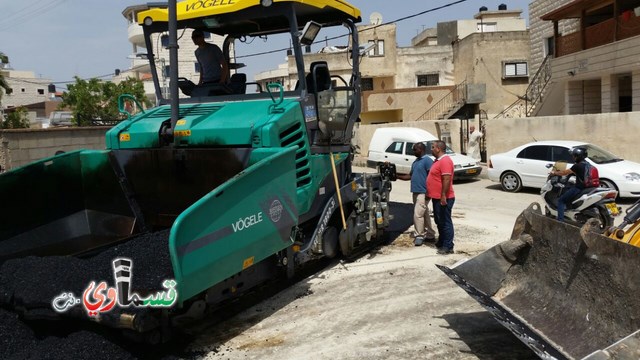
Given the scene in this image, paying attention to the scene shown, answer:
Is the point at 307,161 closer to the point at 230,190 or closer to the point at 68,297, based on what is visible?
the point at 230,190

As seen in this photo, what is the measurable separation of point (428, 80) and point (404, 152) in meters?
19.6

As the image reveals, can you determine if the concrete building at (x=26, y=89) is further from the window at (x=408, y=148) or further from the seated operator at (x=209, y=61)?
the seated operator at (x=209, y=61)

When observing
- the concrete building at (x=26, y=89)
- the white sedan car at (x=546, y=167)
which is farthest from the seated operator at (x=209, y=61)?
the concrete building at (x=26, y=89)

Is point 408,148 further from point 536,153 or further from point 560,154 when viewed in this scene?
point 560,154

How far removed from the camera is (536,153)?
558 inches

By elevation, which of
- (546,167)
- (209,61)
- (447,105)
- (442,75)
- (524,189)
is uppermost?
(442,75)

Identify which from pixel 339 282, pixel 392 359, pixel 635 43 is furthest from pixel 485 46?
pixel 392 359

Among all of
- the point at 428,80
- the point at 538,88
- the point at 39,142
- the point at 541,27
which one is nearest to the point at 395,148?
the point at 39,142

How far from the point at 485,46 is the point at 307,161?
27.6 m

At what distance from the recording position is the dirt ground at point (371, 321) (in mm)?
4730

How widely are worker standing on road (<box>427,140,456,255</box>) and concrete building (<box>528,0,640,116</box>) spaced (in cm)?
1261

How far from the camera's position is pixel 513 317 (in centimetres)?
433

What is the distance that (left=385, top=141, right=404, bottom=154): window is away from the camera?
58.9ft

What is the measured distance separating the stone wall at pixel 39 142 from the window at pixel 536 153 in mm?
11992
